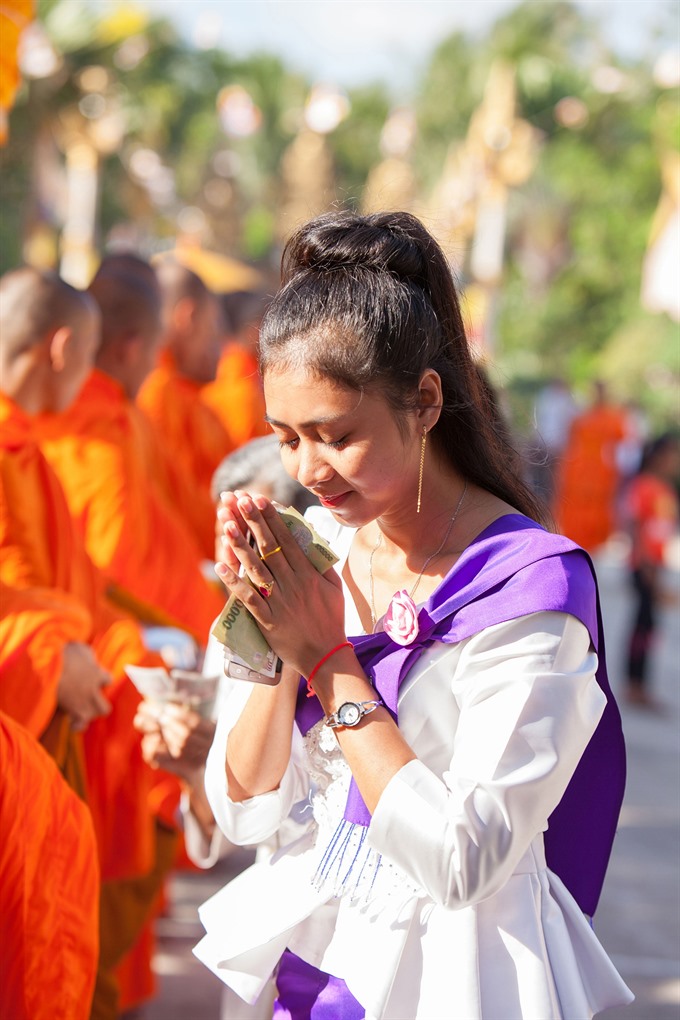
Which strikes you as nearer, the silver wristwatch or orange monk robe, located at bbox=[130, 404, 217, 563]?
the silver wristwatch

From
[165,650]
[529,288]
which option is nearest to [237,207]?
[529,288]

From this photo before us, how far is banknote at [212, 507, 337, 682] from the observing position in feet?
5.33

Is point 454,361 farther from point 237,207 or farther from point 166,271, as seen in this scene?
point 237,207

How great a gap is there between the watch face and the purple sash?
102 mm

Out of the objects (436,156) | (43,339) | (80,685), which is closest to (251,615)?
(80,685)

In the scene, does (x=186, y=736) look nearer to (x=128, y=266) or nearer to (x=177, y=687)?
(x=177, y=687)

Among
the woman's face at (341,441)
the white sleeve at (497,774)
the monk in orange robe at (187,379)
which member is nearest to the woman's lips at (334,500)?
the woman's face at (341,441)

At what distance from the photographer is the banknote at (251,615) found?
1.62m

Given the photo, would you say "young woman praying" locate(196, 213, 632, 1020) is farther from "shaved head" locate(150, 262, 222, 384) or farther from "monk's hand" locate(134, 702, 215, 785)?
"shaved head" locate(150, 262, 222, 384)

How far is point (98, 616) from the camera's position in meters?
3.30

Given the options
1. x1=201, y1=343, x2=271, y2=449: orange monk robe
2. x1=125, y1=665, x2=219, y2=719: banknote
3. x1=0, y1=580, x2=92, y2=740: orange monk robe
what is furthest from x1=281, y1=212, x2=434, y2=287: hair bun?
x1=201, y1=343, x2=271, y2=449: orange monk robe

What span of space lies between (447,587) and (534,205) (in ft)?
112

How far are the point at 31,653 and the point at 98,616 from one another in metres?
0.64

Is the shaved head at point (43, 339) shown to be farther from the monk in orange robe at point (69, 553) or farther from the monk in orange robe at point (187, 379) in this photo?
the monk in orange robe at point (187, 379)
